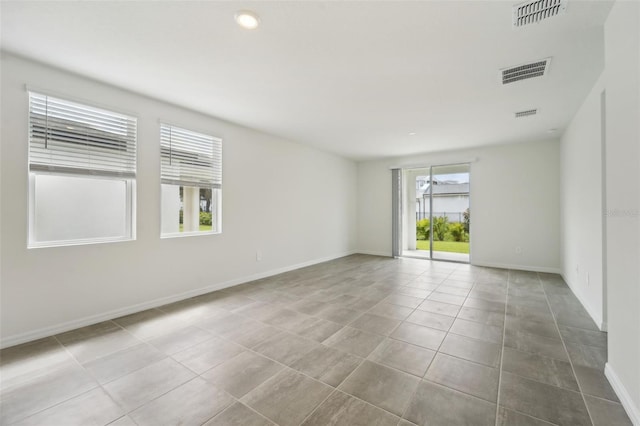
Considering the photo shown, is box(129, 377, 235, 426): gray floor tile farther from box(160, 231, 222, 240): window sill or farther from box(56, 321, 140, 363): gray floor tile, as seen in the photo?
box(160, 231, 222, 240): window sill

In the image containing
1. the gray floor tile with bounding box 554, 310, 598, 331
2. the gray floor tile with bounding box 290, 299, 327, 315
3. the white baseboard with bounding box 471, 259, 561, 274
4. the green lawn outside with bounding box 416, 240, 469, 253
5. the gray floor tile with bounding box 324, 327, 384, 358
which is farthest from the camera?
the green lawn outside with bounding box 416, 240, 469, 253

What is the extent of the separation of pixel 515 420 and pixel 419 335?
3.35 feet

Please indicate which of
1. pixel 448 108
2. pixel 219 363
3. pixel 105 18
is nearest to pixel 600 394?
pixel 219 363

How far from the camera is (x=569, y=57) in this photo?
91.1 inches

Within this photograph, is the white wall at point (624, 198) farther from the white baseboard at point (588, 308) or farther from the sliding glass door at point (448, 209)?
the sliding glass door at point (448, 209)

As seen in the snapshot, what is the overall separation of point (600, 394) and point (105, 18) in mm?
4137

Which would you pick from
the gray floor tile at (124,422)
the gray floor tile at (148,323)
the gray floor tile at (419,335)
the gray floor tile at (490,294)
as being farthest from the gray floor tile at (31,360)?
the gray floor tile at (490,294)

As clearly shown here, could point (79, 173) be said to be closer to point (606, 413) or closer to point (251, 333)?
point (251, 333)

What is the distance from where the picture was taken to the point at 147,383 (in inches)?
71.5

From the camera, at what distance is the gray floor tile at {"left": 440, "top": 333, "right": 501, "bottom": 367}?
6.86 feet

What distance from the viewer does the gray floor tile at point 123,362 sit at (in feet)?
6.29

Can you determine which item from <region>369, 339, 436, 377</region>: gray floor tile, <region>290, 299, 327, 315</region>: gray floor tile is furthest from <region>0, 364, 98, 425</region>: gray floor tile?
<region>369, 339, 436, 377</region>: gray floor tile

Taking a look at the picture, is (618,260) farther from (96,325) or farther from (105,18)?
(96,325)

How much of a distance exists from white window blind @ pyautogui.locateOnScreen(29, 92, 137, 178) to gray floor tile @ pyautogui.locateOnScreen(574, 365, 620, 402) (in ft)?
14.4
